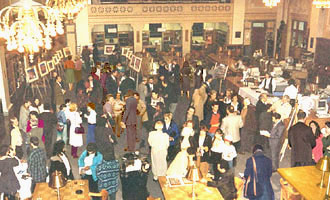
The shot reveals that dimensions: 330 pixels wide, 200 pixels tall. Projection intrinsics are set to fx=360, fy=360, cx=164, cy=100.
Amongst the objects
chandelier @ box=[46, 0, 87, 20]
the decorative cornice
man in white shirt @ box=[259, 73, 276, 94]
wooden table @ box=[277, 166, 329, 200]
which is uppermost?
the decorative cornice

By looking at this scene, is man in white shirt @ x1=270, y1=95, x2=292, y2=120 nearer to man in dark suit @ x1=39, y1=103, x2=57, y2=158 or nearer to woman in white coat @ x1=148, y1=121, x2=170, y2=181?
woman in white coat @ x1=148, y1=121, x2=170, y2=181

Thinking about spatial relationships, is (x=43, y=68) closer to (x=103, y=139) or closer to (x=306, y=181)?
(x=103, y=139)

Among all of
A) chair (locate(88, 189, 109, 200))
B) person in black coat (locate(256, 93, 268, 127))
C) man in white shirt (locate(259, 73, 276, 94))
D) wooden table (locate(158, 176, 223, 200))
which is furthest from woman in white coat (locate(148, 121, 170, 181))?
man in white shirt (locate(259, 73, 276, 94))

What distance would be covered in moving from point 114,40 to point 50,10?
20.2m

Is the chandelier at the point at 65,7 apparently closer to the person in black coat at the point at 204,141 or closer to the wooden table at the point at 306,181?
the person in black coat at the point at 204,141

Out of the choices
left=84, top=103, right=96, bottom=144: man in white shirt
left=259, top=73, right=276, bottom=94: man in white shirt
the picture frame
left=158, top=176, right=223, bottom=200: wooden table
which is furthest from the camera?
the picture frame

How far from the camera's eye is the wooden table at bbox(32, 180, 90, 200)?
707cm

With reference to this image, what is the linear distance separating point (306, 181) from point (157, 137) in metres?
3.53

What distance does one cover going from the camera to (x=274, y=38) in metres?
26.4

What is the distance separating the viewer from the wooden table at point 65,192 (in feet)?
23.2

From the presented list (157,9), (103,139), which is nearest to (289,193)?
(103,139)

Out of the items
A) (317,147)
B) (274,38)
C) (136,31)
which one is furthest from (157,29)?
(317,147)

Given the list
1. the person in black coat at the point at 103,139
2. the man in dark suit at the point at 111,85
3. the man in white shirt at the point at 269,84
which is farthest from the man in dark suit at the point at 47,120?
the man in white shirt at the point at 269,84

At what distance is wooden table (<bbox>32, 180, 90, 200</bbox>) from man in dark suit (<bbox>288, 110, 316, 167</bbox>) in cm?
513
